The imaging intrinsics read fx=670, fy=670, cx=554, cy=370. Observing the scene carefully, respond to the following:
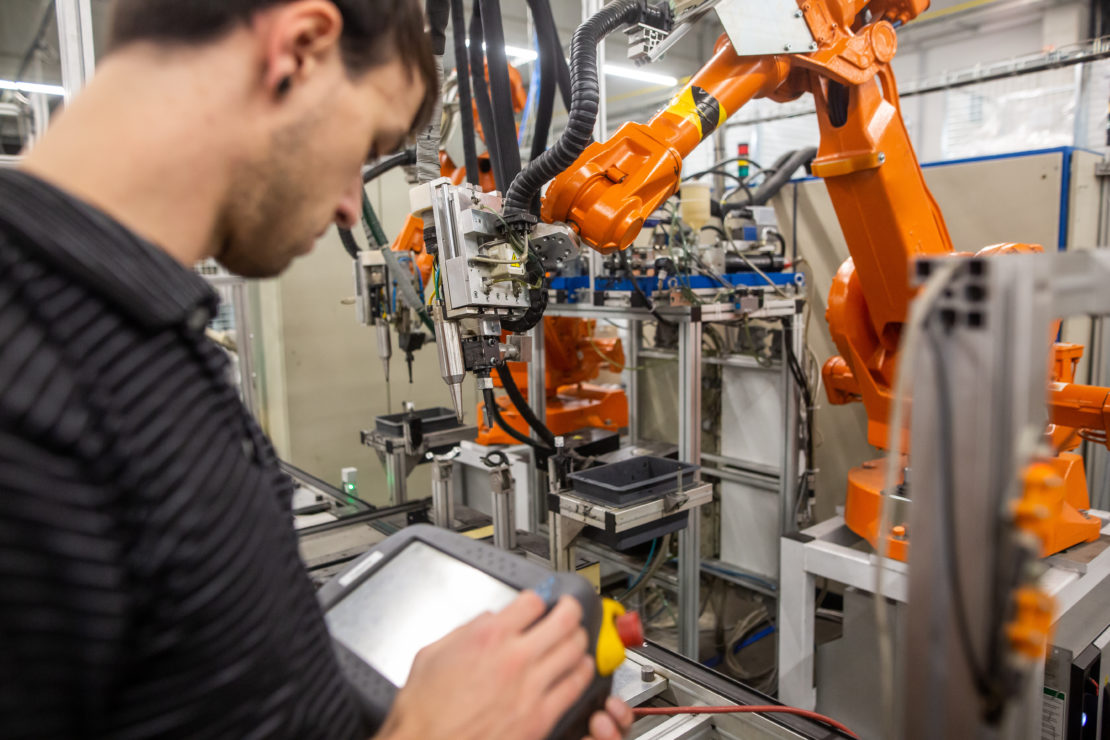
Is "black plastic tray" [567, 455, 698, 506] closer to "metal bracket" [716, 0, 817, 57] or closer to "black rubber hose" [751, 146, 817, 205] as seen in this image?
"metal bracket" [716, 0, 817, 57]

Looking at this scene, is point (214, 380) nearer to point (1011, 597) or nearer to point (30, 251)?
point (30, 251)

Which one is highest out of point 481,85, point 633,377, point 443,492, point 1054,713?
point 481,85

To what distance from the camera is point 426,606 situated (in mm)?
817

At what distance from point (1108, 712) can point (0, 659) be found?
2.32 metres

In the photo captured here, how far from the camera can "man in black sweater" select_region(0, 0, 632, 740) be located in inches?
16.3

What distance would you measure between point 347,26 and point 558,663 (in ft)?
2.00

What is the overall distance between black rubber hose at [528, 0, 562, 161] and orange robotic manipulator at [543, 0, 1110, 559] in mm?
222

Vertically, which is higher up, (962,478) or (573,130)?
(573,130)

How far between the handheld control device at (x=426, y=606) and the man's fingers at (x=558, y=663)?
0.03 meters

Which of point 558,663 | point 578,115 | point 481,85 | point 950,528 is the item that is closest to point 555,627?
point 558,663

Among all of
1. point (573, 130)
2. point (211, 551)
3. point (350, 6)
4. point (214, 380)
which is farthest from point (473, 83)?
point (211, 551)

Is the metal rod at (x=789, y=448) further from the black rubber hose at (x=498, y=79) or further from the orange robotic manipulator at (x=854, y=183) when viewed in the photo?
the black rubber hose at (x=498, y=79)

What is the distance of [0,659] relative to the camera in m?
0.40

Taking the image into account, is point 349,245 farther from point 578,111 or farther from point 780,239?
point 780,239
